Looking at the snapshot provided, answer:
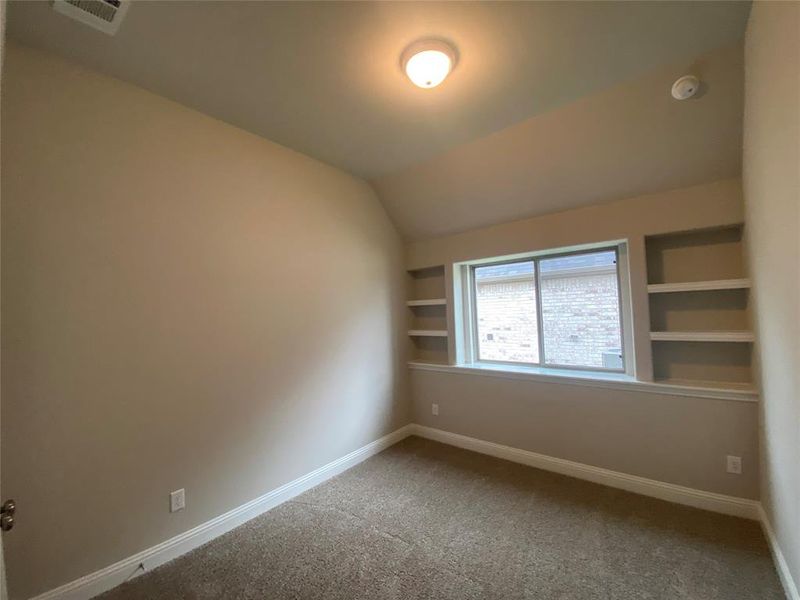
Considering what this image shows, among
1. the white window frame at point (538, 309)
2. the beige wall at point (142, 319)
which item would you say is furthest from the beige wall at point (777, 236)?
the beige wall at point (142, 319)

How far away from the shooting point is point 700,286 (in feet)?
7.69

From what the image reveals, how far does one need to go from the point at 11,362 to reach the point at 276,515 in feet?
5.68

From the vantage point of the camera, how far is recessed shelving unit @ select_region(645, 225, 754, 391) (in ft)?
7.72

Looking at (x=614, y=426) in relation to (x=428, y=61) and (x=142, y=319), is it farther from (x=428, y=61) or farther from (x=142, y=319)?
(x=142, y=319)

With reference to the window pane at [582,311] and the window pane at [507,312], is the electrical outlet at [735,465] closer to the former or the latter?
the window pane at [582,311]

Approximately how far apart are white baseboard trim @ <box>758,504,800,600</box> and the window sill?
69 centimetres

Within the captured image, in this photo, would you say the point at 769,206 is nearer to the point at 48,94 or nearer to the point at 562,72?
the point at 562,72

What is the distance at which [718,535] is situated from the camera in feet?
6.66

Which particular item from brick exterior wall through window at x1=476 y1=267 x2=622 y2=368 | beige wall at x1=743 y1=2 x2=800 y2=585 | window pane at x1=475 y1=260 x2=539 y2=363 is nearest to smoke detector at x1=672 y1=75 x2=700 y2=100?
beige wall at x1=743 y1=2 x2=800 y2=585

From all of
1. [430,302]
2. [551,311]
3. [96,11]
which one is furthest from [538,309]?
[96,11]

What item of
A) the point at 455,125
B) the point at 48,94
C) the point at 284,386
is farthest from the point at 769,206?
the point at 48,94

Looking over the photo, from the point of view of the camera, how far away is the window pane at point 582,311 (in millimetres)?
2939

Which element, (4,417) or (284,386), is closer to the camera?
(4,417)

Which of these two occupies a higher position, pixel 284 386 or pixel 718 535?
pixel 284 386
